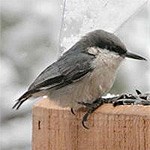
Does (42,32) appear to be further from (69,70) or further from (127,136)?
(127,136)

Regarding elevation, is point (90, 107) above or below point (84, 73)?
below

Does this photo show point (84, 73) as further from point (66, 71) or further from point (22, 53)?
point (22, 53)

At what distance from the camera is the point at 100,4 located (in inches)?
102

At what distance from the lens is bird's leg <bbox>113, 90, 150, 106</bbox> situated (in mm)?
2227

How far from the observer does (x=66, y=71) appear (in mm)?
2547

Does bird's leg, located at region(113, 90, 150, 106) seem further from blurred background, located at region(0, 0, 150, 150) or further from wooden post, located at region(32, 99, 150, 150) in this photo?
blurred background, located at region(0, 0, 150, 150)

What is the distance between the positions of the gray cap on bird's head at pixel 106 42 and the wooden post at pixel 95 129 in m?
0.29

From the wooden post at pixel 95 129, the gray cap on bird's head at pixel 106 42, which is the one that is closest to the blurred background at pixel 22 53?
the gray cap on bird's head at pixel 106 42

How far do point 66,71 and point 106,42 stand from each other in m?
0.19

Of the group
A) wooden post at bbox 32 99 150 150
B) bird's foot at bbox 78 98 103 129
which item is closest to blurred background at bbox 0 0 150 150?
bird's foot at bbox 78 98 103 129

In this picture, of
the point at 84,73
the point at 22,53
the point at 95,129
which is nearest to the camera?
the point at 95,129

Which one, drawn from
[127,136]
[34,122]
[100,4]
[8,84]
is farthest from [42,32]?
[127,136]

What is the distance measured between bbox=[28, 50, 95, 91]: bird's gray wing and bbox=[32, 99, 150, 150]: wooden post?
16cm

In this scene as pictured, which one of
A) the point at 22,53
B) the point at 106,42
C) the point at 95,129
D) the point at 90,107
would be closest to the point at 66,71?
the point at 106,42
